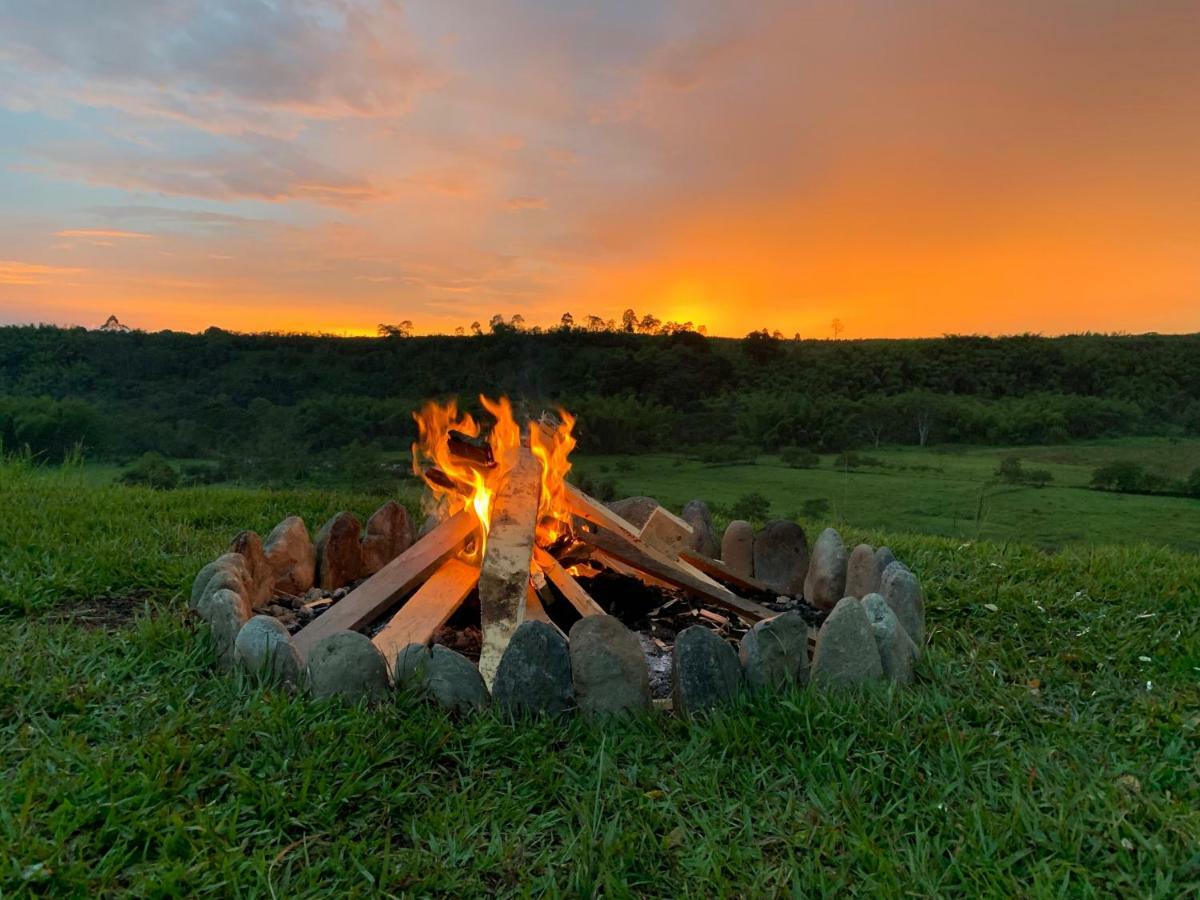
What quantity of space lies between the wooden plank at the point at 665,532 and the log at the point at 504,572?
2.46 ft

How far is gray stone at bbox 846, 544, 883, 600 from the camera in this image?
335 centimetres

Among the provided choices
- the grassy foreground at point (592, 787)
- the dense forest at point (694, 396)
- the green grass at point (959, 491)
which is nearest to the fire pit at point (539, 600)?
the grassy foreground at point (592, 787)

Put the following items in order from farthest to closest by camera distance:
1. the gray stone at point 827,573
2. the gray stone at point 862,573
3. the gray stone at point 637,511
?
the gray stone at point 637,511 < the gray stone at point 827,573 < the gray stone at point 862,573

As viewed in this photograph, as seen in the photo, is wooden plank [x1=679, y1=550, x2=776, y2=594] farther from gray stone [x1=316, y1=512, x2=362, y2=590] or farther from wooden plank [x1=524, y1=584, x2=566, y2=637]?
gray stone [x1=316, y1=512, x2=362, y2=590]

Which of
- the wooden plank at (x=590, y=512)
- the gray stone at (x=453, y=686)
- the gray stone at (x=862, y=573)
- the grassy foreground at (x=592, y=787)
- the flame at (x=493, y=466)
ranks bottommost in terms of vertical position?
the grassy foreground at (x=592, y=787)

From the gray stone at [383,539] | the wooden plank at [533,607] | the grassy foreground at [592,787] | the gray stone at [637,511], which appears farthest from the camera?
the gray stone at [637,511]

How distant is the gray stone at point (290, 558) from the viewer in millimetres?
3629

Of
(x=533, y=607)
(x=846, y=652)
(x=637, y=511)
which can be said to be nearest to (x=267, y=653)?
(x=533, y=607)

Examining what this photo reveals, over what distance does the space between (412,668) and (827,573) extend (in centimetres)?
196

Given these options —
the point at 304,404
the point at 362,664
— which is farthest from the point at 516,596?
the point at 304,404

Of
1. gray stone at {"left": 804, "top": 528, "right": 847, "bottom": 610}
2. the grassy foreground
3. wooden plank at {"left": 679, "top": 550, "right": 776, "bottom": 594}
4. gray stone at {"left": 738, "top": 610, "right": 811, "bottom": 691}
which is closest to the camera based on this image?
the grassy foreground

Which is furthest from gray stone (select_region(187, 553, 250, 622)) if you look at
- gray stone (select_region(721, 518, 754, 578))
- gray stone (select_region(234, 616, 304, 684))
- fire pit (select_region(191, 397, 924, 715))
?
gray stone (select_region(721, 518, 754, 578))

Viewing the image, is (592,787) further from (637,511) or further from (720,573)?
(637,511)

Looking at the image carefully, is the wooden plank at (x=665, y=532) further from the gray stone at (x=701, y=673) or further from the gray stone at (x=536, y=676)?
the gray stone at (x=536, y=676)
